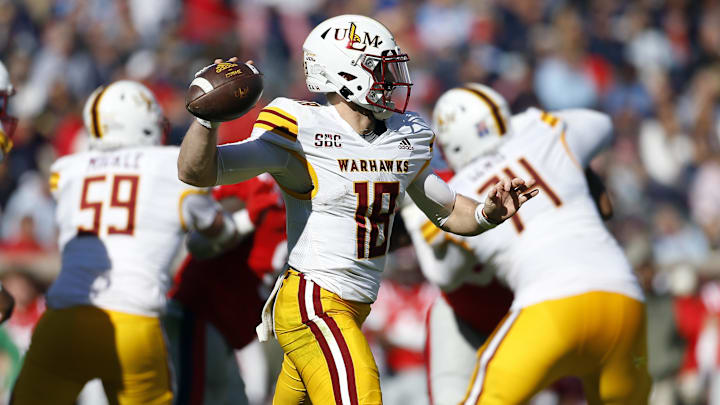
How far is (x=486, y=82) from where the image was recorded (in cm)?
1123

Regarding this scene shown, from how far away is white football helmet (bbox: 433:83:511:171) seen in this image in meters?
5.51

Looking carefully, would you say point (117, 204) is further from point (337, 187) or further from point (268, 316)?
point (337, 187)

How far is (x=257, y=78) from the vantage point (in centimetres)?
366

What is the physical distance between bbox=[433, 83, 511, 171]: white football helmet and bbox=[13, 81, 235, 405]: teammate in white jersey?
4.20 feet

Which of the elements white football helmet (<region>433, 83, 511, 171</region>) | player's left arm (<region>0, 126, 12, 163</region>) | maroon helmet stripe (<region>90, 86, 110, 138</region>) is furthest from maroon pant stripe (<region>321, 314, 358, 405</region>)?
maroon helmet stripe (<region>90, 86, 110, 138</region>)

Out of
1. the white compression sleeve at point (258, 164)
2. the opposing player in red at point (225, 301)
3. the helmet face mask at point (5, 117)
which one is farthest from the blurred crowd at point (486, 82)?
the white compression sleeve at point (258, 164)

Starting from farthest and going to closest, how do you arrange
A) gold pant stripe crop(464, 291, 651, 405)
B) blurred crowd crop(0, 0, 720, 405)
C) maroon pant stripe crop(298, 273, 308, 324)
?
blurred crowd crop(0, 0, 720, 405)
gold pant stripe crop(464, 291, 651, 405)
maroon pant stripe crop(298, 273, 308, 324)

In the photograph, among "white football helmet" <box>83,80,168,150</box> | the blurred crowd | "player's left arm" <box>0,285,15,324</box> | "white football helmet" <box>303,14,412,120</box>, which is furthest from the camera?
the blurred crowd

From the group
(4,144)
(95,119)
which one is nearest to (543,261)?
(95,119)

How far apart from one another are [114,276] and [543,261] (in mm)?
2037

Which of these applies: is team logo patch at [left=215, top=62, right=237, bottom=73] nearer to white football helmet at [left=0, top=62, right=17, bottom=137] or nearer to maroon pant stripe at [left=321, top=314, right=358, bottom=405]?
maroon pant stripe at [left=321, top=314, right=358, bottom=405]

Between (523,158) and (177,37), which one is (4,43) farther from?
(523,158)

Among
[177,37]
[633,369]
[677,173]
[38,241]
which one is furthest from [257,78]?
[677,173]

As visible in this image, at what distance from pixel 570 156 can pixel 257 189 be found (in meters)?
1.66
